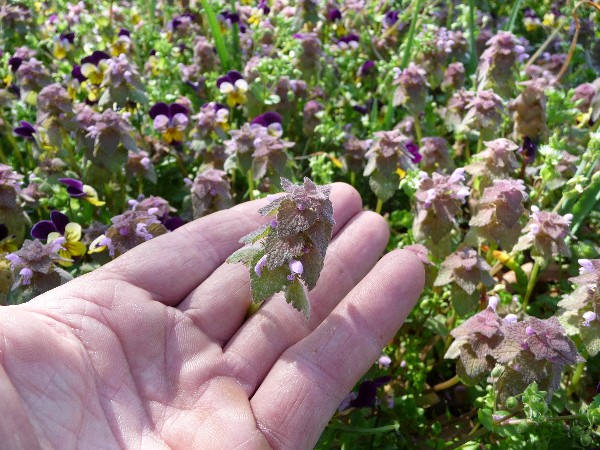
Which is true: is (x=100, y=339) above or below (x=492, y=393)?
above

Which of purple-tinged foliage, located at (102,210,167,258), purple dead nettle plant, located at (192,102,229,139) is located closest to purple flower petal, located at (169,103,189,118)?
purple dead nettle plant, located at (192,102,229,139)

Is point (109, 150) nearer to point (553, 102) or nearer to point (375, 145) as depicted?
point (375, 145)

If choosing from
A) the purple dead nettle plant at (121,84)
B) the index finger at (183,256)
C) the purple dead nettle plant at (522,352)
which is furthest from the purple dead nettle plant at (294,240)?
the purple dead nettle plant at (121,84)

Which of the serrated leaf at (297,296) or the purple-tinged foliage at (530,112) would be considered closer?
the serrated leaf at (297,296)

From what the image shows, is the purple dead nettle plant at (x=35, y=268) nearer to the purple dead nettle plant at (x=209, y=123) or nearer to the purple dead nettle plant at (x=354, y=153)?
the purple dead nettle plant at (x=209, y=123)

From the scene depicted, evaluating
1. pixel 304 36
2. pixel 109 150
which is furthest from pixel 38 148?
pixel 304 36
